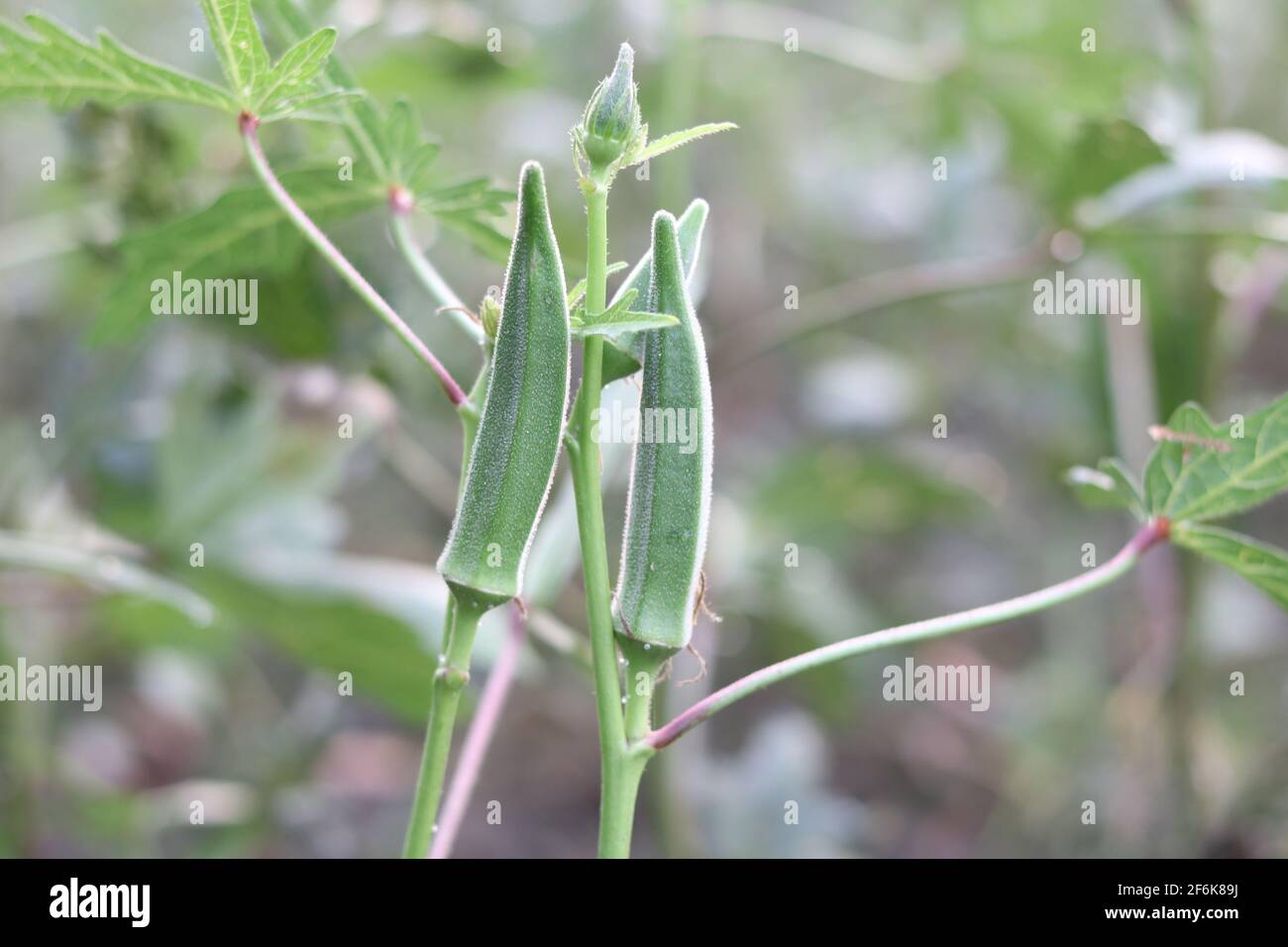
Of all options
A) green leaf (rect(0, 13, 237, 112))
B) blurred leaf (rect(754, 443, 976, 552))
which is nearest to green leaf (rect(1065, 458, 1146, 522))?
green leaf (rect(0, 13, 237, 112))

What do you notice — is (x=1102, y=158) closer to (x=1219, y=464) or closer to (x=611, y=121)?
(x=1219, y=464)

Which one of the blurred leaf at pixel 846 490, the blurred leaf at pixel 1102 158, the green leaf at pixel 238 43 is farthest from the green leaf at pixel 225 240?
the blurred leaf at pixel 846 490

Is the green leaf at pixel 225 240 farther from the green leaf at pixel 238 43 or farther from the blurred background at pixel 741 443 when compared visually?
the green leaf at pixel 238 43

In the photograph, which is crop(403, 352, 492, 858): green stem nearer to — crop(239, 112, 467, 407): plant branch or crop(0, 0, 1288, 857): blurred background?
crop(239, 112, 467, 407): plant branch

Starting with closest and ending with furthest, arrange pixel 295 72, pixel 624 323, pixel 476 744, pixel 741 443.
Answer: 1. pixel 624 323
2. pixel 295 72
3. pixel 476 744
4. pixel 741 443

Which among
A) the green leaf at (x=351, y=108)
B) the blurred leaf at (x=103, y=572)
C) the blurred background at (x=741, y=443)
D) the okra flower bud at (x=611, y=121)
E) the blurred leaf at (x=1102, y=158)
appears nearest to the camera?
the okra flower bud at (x=611, y=121)

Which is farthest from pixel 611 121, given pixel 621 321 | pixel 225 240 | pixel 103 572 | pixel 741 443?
pixel 741 443
